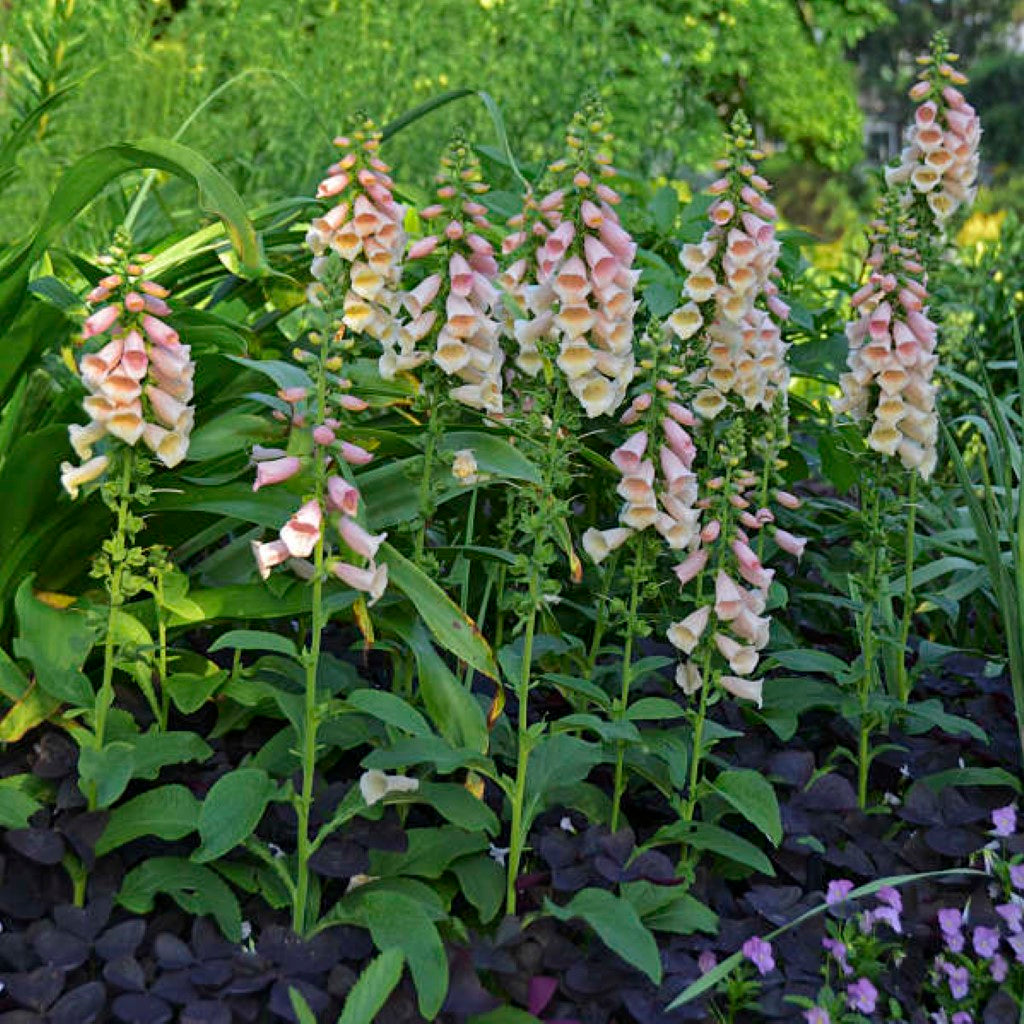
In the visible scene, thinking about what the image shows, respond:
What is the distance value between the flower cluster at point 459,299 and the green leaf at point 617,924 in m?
0.77

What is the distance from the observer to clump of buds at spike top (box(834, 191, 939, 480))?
2.47 m

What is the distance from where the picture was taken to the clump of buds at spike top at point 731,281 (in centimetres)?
240

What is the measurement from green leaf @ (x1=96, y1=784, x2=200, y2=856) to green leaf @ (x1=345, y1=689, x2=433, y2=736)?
0.30 m

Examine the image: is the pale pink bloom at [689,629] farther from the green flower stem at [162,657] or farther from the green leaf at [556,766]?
the green flower stem at [162,657]

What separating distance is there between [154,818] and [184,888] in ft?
Answer: 0.36

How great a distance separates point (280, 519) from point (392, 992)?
757mm

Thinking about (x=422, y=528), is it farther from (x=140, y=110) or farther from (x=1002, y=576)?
(x=140, y=110)

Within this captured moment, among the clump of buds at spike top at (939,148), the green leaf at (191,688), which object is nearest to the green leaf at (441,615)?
the green leaf at (191,688)

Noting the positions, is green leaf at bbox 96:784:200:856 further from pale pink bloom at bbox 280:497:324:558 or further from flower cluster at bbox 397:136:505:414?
flower cluster at bbox 397:136:505:414

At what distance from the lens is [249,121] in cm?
706

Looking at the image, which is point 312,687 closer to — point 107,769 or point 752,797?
point 107,769

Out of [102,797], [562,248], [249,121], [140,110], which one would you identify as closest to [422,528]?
[562,248]

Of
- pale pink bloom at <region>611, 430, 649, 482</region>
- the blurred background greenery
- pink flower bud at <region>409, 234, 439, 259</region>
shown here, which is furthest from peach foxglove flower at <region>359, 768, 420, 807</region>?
the blurred background greenery

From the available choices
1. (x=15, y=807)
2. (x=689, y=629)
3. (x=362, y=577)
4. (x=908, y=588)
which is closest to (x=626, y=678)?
(x=689, y=629)
